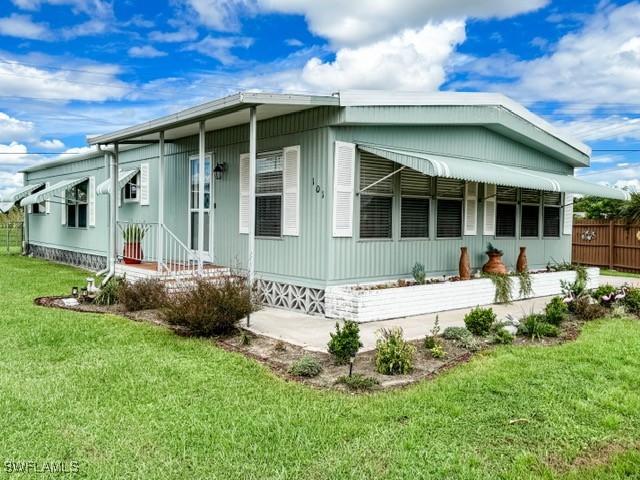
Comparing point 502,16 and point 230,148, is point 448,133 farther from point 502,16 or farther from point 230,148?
point 502,16

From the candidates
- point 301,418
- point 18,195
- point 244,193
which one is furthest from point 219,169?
point 18,195

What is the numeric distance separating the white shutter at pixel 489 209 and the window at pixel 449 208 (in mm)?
861

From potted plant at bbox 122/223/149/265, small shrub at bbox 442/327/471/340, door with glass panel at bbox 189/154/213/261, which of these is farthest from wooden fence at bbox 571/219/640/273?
potted plant at bbox 122/223/149/265

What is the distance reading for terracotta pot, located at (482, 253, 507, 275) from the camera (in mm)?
10375

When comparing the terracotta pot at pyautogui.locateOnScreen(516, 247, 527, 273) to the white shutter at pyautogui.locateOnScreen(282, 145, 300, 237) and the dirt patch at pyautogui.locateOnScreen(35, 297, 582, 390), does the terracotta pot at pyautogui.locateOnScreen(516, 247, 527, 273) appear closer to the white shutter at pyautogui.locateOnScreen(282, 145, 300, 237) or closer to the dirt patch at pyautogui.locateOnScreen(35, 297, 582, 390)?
the dirt patch at pyautogui.locateOnScreen(35, 297, 582, 390)

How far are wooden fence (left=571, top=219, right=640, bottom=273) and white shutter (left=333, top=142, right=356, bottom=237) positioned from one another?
1309 centimetres

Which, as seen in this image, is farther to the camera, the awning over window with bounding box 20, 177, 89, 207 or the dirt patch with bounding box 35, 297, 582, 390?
the awning over window with bounding box 20, 177, 89, 207

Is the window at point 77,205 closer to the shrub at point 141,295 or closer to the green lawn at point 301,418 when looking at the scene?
the shrub at point 141,295

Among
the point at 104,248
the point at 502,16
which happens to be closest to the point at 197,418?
the point at 104,248

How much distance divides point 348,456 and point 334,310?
468 centimetres

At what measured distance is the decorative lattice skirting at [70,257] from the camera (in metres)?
15.1

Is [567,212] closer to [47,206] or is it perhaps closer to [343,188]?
[343,188]

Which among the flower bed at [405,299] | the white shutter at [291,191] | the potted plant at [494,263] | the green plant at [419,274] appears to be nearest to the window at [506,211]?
the potted plant at [494,263]

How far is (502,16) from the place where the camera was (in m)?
14.3
